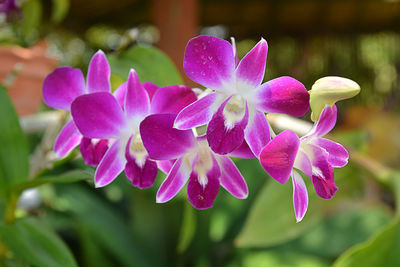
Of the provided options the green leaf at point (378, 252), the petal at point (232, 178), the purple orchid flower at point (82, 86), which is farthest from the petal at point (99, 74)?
the green leaf at point (378, 252)

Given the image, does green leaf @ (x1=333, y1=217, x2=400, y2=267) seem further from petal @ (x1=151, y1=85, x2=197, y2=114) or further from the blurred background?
petal @ (x1=151, y1=85, x2=197, y2=114)

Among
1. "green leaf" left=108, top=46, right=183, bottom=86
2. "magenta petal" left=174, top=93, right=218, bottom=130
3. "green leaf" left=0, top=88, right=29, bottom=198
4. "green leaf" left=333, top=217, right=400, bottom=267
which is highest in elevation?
"magenta petal" left=174, top=93, right=218, bottom=130

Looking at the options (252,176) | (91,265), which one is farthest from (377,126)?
(91,265)

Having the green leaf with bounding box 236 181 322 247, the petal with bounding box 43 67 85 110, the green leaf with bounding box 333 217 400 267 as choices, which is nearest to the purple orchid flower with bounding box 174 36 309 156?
the petal with bounding box 43 67 85 110

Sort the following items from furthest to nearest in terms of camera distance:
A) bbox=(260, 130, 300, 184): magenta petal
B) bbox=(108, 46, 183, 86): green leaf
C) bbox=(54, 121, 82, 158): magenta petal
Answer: bbox=(108, 46, 183, 86): green leaf → bbox=(54, 121, 82, 158): magenta petal → bbox=(260, 130, 300, 184): magenta petal

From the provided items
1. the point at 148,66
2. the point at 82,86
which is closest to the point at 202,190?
the point at 82,86

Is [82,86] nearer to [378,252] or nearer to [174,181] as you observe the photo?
[174,181]

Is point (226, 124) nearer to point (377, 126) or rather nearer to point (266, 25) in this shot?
point (377, 126)
